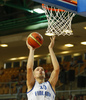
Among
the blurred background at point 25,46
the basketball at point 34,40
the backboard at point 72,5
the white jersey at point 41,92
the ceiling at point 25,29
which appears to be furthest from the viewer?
the blurred background at point 25,46

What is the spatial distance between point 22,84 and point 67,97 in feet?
8.84

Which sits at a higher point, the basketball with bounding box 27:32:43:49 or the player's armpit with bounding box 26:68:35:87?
the basketball with bounding box 27:32:43:49

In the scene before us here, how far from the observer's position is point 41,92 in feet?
12.4

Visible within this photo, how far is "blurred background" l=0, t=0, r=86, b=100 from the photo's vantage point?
11.8 metres

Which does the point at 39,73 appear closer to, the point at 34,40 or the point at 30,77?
the point at 30,77

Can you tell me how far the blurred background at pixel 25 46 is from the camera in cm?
1184

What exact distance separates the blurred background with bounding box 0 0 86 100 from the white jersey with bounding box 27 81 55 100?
6.85m

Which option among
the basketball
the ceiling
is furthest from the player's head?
the ceiling

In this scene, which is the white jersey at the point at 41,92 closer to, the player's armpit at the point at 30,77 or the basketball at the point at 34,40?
the player's armpit at the point at 30,77

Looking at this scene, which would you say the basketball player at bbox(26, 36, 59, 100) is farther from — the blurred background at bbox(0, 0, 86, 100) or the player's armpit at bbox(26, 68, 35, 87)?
the blurred background at bbox(0, 0, 86, 100)

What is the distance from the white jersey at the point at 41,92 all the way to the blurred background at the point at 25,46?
685 cm

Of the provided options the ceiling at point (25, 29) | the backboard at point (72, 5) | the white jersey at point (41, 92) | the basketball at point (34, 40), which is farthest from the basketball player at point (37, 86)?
the ceiling at point (25, 29)

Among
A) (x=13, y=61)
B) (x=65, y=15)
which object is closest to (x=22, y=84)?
(x=13, y=61)

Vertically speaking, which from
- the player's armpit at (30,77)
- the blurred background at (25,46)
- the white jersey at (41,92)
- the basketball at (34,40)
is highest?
the basketball at (34,40)
